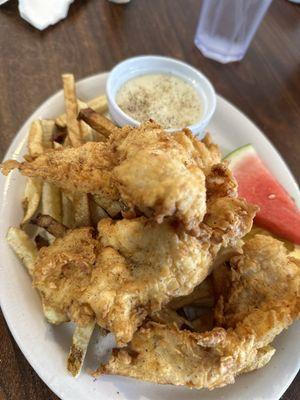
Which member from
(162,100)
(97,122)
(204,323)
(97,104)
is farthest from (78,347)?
(162,100)

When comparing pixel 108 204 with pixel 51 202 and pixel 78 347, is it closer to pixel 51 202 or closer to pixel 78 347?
pixel 51 202

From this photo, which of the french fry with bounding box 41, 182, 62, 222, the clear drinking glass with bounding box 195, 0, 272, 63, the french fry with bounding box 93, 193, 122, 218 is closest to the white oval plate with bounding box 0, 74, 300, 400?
the french fry with bounding box 41, 182, 62, 222

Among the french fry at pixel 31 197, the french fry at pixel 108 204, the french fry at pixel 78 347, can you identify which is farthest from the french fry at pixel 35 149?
the french fry at pixel 78 347

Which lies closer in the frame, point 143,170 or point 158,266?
point 143,170

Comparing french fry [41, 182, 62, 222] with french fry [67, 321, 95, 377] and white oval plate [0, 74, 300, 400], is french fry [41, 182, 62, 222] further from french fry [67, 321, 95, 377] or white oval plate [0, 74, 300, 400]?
french fry [67, 321, 95, 377]

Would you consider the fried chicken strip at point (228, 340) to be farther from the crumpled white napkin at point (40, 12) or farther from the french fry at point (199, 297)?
Answer: the crumpled white napkin at point (40, 12)

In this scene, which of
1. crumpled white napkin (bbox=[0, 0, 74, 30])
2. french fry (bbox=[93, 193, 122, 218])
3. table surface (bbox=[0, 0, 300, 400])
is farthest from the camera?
crumpled white napkin (bbox=[0, 0, 74, 30])

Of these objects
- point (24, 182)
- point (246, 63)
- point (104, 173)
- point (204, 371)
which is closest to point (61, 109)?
point (24, 182)

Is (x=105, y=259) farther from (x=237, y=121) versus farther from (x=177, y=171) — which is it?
(x=237, y=121)
